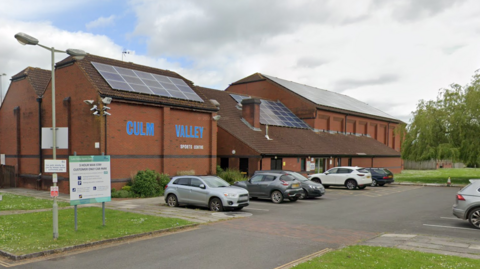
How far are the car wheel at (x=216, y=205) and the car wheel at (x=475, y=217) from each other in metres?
8.99

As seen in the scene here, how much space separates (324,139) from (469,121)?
12882 millimetres

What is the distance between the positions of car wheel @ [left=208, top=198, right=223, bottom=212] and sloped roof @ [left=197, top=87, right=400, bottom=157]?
11.9 meters

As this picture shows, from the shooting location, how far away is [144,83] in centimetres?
2442

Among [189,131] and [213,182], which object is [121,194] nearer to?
[213,182]

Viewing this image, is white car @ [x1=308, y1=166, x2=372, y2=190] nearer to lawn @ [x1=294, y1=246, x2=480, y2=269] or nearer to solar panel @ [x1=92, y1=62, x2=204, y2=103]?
solar panel @ [x1=92, y1=62, x2=204, y2=103]

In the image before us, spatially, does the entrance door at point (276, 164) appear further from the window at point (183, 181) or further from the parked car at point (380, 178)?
the window at point (183, 181)

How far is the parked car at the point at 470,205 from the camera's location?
12.1 meters

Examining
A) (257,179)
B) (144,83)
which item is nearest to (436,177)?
(257,179)

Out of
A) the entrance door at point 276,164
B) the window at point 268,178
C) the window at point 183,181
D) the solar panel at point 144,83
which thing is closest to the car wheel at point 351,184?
the entrance door at point 276,164

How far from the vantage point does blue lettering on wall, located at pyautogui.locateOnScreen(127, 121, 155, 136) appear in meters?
21.9

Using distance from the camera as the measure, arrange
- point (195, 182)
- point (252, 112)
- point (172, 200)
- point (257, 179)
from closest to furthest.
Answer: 1. point (195, 182)
2. point (172, 200)
3. point (257, 179)
4. point (252, 112)

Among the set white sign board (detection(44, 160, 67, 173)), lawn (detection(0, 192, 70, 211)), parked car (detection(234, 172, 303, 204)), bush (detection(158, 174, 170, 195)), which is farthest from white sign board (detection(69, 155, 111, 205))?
bush (detection(158, 174, 170, 195))

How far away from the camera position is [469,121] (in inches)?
1265

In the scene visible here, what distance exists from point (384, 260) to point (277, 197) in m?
11.3
